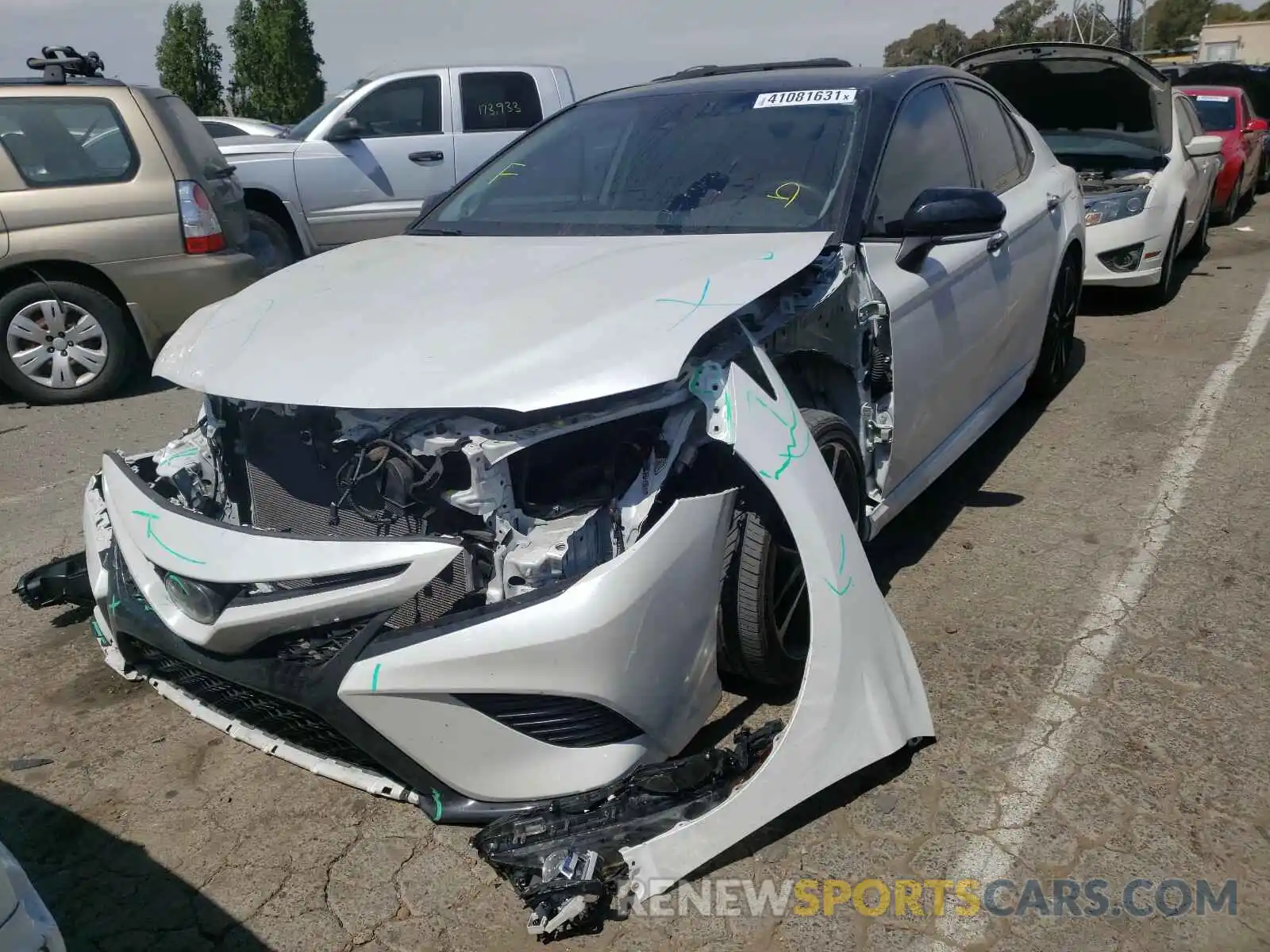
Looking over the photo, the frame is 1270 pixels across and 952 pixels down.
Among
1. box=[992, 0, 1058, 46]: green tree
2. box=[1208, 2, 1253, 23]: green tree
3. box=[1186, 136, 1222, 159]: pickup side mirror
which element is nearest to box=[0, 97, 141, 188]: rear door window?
box=[1186, 136, 1222, 159]: pickup side mirror

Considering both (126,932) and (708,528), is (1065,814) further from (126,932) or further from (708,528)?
(126,932)

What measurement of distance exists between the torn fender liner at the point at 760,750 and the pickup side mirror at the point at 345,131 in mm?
7459

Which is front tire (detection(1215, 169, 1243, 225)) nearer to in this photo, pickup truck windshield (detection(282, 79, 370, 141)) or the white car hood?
pickup truck windshield (detection(282, 79, 370, 141))

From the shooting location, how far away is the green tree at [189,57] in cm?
3089

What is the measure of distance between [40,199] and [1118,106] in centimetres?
769

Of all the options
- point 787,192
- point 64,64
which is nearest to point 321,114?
point 64,64

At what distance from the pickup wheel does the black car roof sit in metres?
4.30

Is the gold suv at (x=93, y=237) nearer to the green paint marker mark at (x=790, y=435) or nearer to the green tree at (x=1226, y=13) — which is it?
the green paint marker mark at (x=790, y=435)

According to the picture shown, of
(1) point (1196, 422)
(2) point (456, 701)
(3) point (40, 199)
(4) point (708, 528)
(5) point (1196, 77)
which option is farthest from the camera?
(5) point (1196, 77)

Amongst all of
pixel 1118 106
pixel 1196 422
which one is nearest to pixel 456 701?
pixel 1196 422

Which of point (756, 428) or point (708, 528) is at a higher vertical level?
point (756, 428)

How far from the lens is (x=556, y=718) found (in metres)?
2.35

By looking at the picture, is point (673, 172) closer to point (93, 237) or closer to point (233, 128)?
point (93, 237)

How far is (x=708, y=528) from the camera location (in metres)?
2.48
